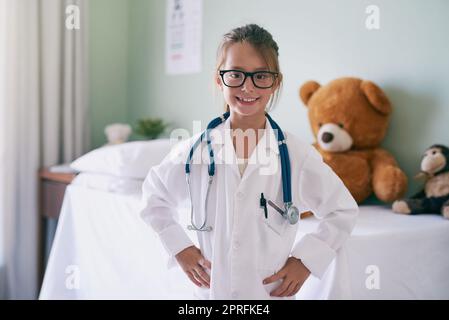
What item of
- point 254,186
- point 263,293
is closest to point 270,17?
point 254,186

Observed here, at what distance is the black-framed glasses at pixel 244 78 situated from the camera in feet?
2.64

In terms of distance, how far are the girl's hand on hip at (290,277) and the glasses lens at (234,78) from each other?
350mm

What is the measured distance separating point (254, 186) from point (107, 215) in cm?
103

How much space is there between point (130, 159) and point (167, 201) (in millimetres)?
821

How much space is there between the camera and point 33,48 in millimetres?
2105

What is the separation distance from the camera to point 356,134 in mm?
1508

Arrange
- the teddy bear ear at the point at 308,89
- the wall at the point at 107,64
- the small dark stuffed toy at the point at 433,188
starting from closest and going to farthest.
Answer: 1. the small dark stuffed toy at the point at 433,188
2. the teddy bear ear at the point at 308,89
3. the wall at the point at 107,64

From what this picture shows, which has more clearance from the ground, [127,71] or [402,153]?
[127,71]

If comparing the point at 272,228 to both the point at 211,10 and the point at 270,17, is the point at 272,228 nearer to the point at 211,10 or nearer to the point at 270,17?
the point at 270,17

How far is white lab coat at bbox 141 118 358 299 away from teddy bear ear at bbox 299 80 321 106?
0.78m

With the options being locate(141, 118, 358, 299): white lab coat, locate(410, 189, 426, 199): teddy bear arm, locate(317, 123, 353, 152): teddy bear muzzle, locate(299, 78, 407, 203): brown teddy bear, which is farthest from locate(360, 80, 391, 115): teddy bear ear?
locate(141, 118, 358, 299): white lab coat

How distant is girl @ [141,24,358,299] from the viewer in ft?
2.69

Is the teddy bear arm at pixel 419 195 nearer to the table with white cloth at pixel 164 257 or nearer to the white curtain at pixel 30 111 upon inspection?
the table with white cloth at pixel 164 257

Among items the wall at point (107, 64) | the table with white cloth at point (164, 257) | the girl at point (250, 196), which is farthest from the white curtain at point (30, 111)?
the girl at point (250, 196)
